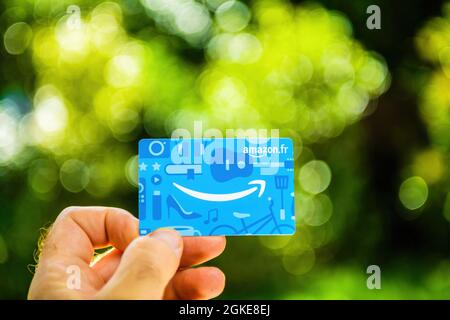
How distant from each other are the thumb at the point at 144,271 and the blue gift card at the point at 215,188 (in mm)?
60

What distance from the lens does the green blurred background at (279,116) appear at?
→ 61.4 inches

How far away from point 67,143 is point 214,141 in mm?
948

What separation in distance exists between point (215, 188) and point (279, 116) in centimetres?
97

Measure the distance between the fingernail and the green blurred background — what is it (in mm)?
860

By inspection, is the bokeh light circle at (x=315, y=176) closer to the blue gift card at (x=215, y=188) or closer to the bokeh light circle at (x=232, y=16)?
the bokeh light circle at (x=232, y=16)

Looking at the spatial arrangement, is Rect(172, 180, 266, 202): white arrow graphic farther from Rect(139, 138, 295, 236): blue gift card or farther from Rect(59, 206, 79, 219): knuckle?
Rect(59, 206, 79, 219): knuckle

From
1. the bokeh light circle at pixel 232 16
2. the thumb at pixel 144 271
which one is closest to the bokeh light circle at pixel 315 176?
the bokeh light circle at pixel 232 16

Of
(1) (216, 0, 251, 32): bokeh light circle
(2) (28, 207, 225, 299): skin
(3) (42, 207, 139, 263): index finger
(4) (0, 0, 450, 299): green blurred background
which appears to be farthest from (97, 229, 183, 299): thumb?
(1) (216, 0, 251, 32): bokeh light circle

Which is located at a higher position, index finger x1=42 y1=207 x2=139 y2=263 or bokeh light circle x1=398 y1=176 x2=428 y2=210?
bokeh light circle x1=398 y1=176 x2=428 y2=210

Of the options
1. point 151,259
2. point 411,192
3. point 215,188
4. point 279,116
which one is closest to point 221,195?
point 215,188

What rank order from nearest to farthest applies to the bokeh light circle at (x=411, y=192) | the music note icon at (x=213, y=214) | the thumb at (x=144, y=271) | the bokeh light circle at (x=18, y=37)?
the thumb at (x=144, y=271) < the music note icon at (x=213, y=214) < the bokeh light circle at (x=18, y=37) < the bokeh light circle at (x=411, y=192)

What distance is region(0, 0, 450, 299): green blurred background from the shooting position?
1.56m
